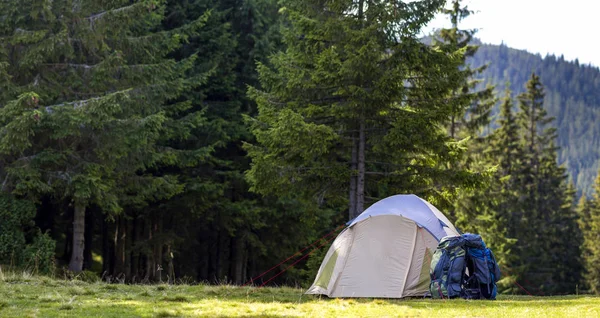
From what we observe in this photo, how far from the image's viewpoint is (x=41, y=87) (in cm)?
1977

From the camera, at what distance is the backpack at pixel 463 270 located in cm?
1290

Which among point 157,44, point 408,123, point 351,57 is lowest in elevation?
point 408,123

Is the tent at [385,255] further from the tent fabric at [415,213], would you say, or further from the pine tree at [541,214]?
the pine tree at [541,214]

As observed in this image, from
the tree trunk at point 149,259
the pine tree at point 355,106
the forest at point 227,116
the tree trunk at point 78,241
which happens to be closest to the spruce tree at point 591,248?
the forest at point 227,116

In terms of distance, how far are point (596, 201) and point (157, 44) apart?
47.3 meters

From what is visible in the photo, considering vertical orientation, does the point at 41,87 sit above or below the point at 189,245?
above

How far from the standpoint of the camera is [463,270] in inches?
508

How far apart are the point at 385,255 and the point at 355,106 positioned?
487 centimetres

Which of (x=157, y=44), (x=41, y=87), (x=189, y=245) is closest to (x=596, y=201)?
(x=189, y=245)

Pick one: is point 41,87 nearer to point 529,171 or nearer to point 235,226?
point 235,226

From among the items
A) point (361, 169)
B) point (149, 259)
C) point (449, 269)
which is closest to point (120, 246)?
point (149, 259)

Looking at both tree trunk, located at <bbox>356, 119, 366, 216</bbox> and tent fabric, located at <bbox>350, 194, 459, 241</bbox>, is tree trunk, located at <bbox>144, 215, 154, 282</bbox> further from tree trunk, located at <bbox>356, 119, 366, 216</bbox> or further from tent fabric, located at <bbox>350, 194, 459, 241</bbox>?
tent fabric, located at <bbox>350, 194, 459, 241</bbox>

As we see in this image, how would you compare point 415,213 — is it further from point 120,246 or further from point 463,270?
point 120,246

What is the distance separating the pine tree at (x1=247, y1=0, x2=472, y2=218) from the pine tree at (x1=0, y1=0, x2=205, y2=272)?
361 cm
